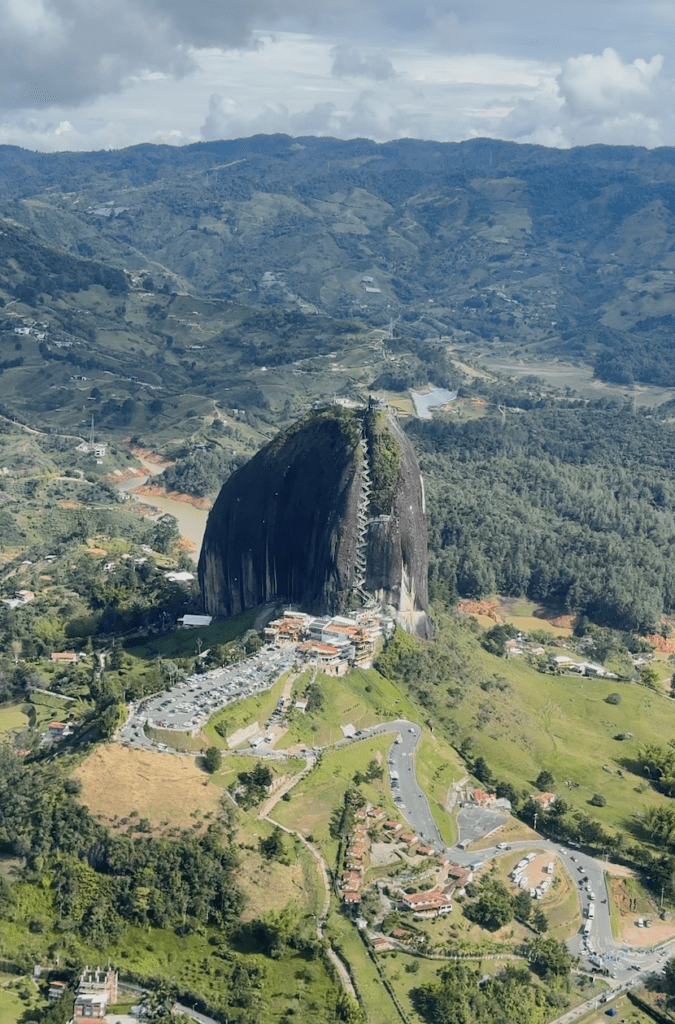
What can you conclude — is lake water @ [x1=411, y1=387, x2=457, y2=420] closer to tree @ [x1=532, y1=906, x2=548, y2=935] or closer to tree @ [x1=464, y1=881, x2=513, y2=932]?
tree @ [x1=532, y1=906, x2=548, y2=935]

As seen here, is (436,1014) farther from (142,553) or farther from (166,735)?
(142,553)

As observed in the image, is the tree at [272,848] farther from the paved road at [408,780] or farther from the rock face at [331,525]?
the rock face at [331,525]

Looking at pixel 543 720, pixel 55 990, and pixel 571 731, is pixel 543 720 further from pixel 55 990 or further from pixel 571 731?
pixel 55 990

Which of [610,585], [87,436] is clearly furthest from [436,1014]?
[87,436]

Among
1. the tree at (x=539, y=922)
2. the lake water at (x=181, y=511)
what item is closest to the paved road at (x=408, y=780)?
the tree at (x=539, y=922)

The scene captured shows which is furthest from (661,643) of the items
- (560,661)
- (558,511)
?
(558,511)

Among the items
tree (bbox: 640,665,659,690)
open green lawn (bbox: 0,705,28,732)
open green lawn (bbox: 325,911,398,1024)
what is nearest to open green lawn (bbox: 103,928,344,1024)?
open green lawn (bbox: 325,911,398,1024)
